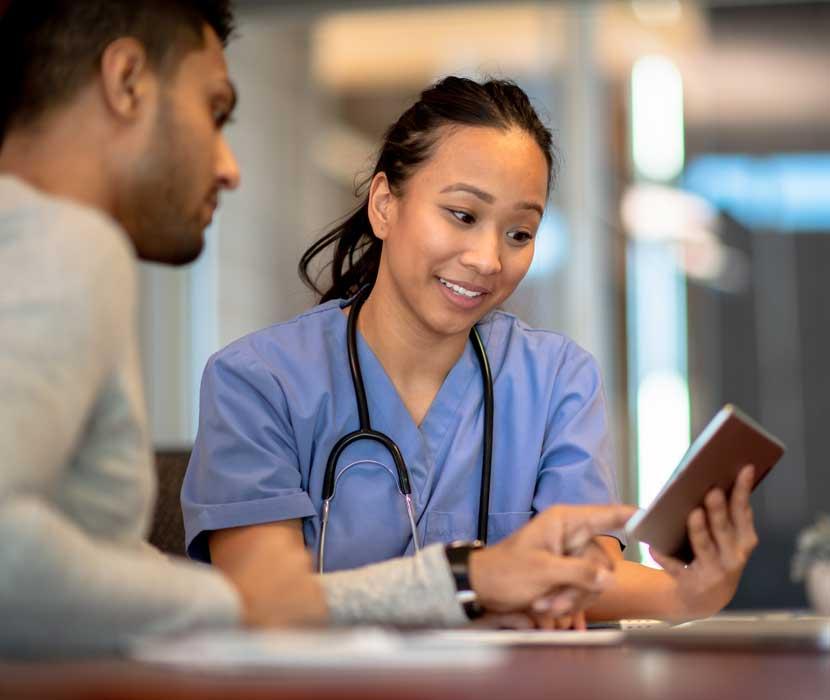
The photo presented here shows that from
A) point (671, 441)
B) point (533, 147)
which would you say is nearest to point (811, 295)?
point (671, 441)

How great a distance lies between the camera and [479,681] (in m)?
0.75

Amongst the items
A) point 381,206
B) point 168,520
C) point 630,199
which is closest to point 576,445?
point 381,206

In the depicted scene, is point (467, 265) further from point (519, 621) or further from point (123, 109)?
point (123, 109)

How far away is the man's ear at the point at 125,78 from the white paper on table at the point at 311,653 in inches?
17.8

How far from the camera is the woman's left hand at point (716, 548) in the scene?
1.37 m

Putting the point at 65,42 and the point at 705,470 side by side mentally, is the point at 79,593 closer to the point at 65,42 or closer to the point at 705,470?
the point at 65,42

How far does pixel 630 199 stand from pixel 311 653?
155 inches

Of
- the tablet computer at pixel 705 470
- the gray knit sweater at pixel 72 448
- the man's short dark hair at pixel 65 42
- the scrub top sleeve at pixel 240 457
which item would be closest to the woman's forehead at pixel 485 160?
the scrub top sleeve at pixel 240 457

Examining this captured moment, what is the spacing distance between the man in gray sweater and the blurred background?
3061 mm

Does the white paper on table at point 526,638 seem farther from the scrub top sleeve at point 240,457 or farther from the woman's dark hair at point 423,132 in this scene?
the woman's dark hair at point 423,132

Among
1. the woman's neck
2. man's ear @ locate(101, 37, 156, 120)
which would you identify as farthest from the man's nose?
the woman's neck

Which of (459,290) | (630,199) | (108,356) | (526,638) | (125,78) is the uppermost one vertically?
(630,199)

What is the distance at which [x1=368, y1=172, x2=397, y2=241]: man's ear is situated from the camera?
1.84 m

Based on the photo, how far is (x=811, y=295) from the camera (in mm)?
4930
